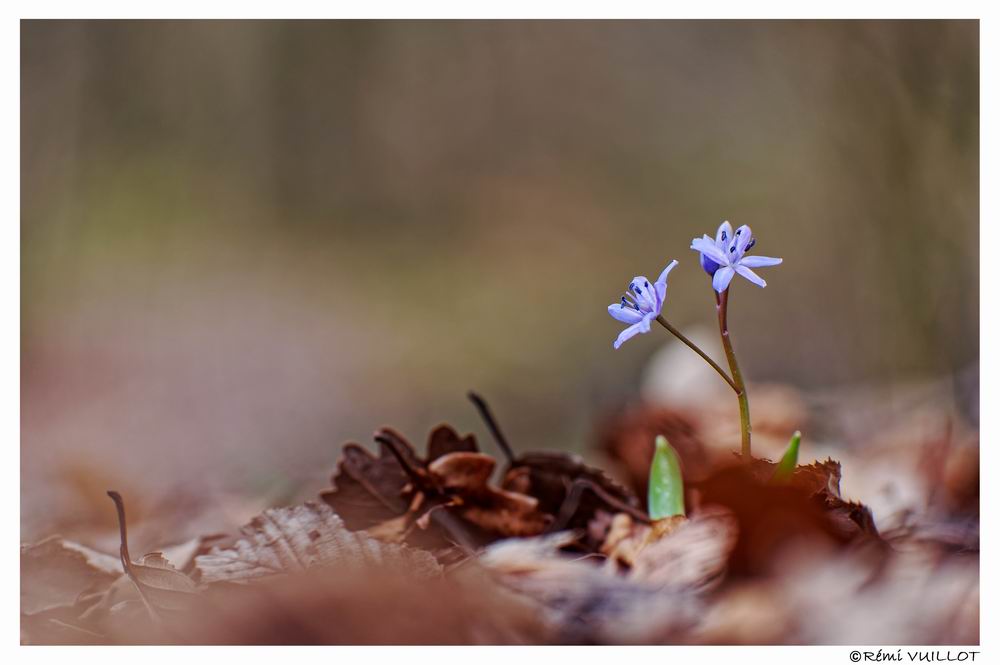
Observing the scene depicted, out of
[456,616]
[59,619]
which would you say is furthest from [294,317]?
[456,616]

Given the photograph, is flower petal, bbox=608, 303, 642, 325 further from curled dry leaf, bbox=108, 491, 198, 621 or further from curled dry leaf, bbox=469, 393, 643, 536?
curled dry leaf, bbox=108, 491, 198, 621

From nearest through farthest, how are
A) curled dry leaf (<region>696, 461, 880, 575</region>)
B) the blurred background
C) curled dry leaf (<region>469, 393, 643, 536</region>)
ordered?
curled dry leaf (<region>696, 461, 880, 575</region>) < curled dry leaf (<region>469, 393, 643, 536</region>) < the blurred background

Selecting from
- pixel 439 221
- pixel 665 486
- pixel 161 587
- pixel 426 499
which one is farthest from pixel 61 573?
pixel 439 221

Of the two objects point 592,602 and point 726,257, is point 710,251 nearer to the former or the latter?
point 726,257

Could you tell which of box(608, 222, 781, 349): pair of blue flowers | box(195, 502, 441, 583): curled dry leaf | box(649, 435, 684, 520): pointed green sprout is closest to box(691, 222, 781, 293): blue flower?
box(608, 222, 781, 349): pair of blue flowers

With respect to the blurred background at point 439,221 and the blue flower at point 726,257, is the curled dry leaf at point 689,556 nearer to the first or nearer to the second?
the blue flower at point 726,257

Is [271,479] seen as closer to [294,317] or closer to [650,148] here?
[294,317]
